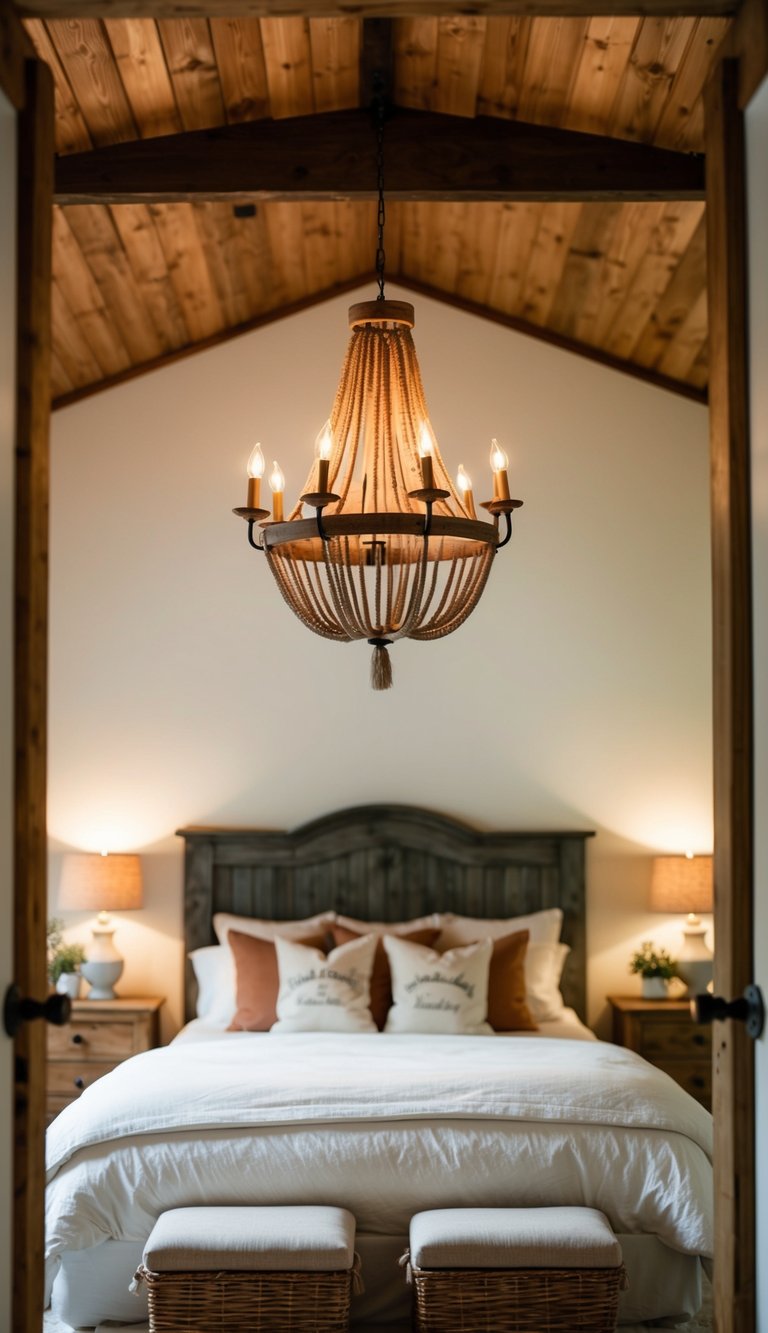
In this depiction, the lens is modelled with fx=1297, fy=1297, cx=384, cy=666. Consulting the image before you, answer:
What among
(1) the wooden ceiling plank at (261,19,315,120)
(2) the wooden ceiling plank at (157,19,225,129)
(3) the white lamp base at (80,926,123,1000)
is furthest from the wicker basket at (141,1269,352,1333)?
(1) the wooden ceiling plank at (261,19,315,120)

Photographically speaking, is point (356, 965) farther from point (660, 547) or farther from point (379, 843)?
point (660, 547)

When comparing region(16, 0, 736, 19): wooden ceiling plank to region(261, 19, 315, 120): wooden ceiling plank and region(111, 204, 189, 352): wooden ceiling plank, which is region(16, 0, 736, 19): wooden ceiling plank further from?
region(111, 204, 189, 352): wooden ceiling plank

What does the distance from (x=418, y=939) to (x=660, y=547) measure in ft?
6.89

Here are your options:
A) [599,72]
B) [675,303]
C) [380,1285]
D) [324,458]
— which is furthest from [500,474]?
[675,303]

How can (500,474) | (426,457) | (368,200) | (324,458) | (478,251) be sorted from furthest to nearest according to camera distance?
(478,251)
(368,200)
(500,474)
(324,458)
(426,457)

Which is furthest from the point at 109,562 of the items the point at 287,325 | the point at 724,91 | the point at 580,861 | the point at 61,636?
the point at 724,91

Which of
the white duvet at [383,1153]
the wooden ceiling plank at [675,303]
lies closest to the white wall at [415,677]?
the wooden ceiling plank at [675,303]

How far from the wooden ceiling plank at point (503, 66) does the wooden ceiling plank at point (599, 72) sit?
0.19 m

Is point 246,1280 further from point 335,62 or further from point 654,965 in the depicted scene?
point 335,62

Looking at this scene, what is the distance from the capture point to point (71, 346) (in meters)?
5.57

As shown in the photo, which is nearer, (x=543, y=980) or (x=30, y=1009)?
(x=30, y=1009)

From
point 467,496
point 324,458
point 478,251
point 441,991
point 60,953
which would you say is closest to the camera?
point 324,458

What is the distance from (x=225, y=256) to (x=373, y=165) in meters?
1.14

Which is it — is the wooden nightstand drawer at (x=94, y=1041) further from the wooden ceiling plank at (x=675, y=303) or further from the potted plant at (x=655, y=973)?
the wooden ceiling plank at (x=675, y=303)
